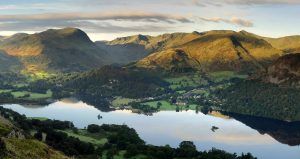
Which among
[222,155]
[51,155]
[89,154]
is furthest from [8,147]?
[222,155]

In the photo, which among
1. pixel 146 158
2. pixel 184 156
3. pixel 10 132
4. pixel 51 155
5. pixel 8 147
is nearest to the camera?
pixel 8 147

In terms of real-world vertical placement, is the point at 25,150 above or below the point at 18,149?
below

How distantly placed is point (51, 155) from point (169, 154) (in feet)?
310

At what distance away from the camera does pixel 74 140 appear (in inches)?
7618

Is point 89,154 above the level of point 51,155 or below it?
below

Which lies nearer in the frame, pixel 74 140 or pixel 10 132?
pixel 10 132

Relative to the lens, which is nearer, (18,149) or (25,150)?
(18,149)

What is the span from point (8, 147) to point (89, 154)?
314ft

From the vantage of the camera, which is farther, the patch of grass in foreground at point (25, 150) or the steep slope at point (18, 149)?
the patch of grass in foreground at point (25, 150)

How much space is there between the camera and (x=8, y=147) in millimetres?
87062

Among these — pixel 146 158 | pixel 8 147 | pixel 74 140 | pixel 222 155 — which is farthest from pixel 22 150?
pixel 222 155

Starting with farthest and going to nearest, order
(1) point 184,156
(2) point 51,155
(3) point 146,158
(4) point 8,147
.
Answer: (1) point 184,156 → (3) point 146,158 → (2) point 51,155 → (4) point 8,147

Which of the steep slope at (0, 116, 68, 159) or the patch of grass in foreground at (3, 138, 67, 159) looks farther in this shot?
the patch of grass in foreground at (3, 138, 67, 159)

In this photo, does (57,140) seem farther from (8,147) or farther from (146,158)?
(8,147)
